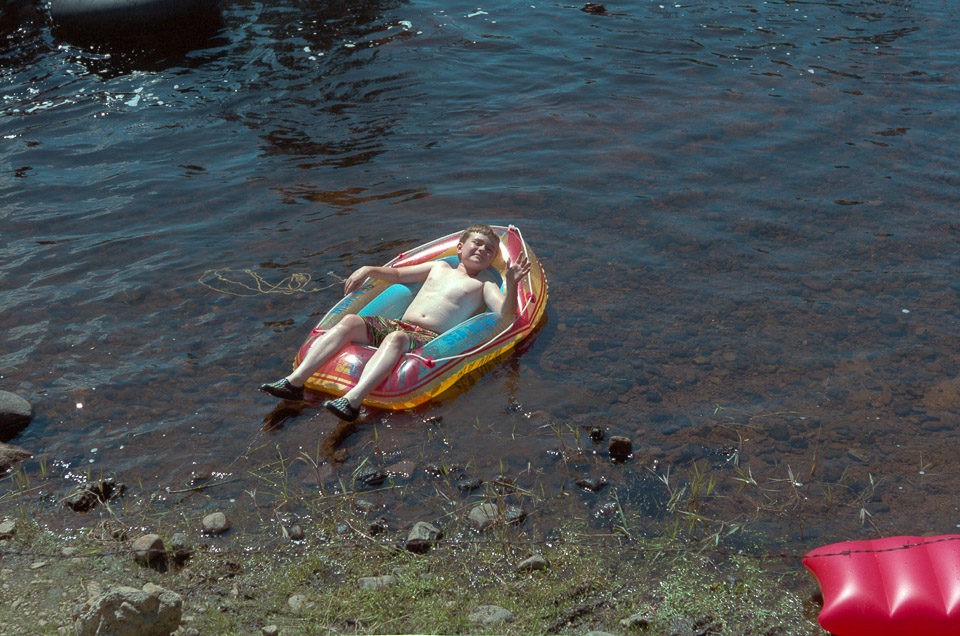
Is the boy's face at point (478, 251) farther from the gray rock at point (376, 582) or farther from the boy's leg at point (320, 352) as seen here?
the gray rock at point (376, 582)

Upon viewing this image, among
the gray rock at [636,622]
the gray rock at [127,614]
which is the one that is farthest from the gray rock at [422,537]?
the gray rock at [127,614]

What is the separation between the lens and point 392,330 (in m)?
5.75

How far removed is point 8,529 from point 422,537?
2.00 m

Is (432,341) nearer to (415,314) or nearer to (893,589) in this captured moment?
(415,314)

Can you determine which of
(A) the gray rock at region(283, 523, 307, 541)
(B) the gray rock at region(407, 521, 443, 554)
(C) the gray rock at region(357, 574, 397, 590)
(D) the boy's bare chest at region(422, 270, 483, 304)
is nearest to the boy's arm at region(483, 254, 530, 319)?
(D) the boy's bare chest at region(422, 270, 483, 304)

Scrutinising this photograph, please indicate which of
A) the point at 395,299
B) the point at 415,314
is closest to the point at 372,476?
the point at 415,314

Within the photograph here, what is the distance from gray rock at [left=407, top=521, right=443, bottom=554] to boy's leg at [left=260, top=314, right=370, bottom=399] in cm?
147

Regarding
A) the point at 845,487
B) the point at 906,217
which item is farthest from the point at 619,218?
the point at 845,487

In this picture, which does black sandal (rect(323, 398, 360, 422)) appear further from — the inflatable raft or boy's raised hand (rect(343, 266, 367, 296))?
boy's raised hand (rect(343, 266, 367, 296))

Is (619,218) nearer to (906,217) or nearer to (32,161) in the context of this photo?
(906,217)

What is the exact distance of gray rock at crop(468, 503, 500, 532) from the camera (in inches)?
160

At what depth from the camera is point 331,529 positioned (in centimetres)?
407

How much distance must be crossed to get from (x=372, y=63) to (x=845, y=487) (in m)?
9.22

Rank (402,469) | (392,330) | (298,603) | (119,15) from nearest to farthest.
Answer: (298,603)
(402,469)
(392,330)
(119,15)
